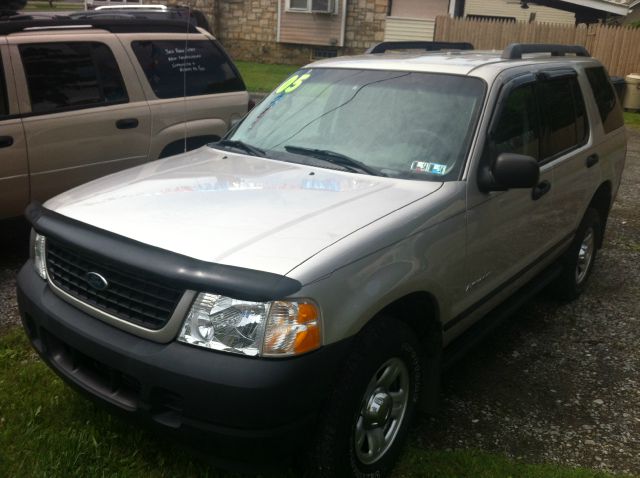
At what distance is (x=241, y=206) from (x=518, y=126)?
1.82 m

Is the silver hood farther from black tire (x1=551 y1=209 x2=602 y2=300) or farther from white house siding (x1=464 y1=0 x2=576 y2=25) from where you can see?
white house siding (x1=464 y1=0 x2=576 y2=25)

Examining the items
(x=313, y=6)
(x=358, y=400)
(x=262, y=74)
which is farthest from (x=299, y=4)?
(x=358, y=400)

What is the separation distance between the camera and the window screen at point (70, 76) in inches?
207

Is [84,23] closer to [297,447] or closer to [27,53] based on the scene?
[27,53]

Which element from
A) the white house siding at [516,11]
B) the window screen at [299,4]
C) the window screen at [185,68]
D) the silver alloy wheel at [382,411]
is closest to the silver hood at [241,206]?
the silver alloy wheel at [382,411]

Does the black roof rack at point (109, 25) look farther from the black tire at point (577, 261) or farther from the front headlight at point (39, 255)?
the black tire at point (577, 261)

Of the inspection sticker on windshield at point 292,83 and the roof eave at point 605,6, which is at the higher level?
the roof eave at point 605,6

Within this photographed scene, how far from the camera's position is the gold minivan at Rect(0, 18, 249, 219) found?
5.16 metres

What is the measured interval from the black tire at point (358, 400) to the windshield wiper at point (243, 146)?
147cm

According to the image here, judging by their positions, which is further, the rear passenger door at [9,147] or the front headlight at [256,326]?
the rear passenger door at [9,147]

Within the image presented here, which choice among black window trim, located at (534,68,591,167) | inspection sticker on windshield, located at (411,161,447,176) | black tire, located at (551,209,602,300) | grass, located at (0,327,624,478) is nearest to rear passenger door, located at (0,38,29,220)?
grass, located at (0,327,624,478)

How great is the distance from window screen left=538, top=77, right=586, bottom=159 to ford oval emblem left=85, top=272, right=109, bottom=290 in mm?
2764

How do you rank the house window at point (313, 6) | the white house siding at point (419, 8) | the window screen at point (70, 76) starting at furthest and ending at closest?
the house window at point (313, 6)
the white house siding at point (419, 8)
the window screen at point (70, 76)

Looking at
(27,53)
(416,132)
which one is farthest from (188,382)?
(27,53)
